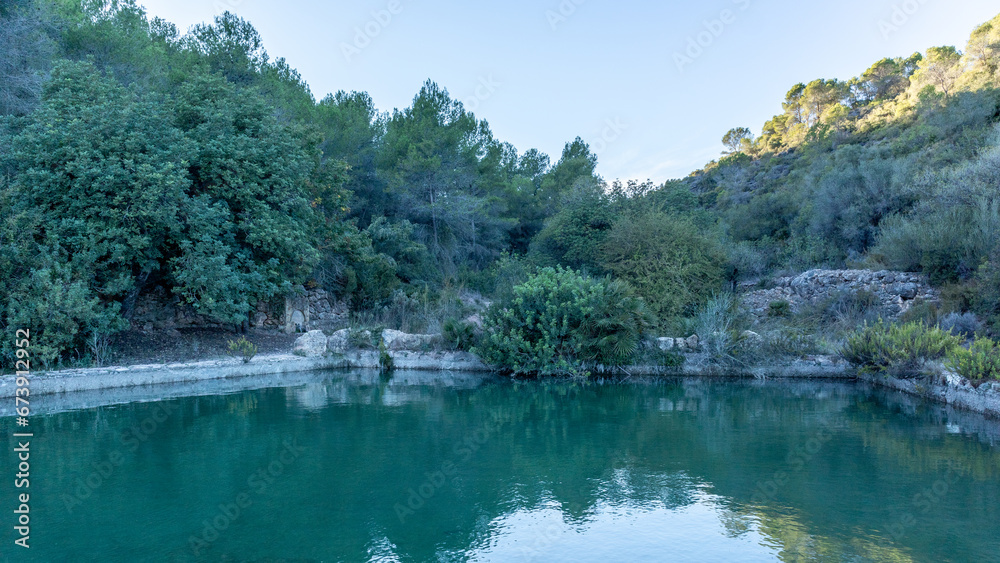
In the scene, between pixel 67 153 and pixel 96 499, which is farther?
pixel 67 153

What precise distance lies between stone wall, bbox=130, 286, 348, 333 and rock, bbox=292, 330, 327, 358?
1.86 m

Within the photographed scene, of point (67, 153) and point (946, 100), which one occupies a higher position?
point (946, 100)

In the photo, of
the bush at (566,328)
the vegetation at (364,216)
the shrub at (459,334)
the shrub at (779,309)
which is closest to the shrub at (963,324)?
the vegetation at (364,216)

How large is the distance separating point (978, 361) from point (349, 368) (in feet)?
46.5

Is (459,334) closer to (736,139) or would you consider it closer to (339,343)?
(339,343)

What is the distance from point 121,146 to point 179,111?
3313 mm

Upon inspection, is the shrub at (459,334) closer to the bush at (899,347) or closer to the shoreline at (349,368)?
the shoreline at (349,368)

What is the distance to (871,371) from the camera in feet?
42.9

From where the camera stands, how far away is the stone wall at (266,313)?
1700 cm

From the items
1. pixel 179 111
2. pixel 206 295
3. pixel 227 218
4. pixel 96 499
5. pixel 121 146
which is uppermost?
pixel 179 111

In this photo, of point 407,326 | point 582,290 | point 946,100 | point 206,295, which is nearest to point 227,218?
point 206,295

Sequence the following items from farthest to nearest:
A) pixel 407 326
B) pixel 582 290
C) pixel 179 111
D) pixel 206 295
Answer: pixel 407 326, pixel 179 111, pixel 582 290, pixel 206 295

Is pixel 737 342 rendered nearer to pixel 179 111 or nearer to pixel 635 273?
pixel 635 273

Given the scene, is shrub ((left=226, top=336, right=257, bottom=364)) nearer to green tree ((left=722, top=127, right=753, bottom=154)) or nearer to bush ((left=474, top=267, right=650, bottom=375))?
bush ((left=474, top=267, right=650, bottom=375))
